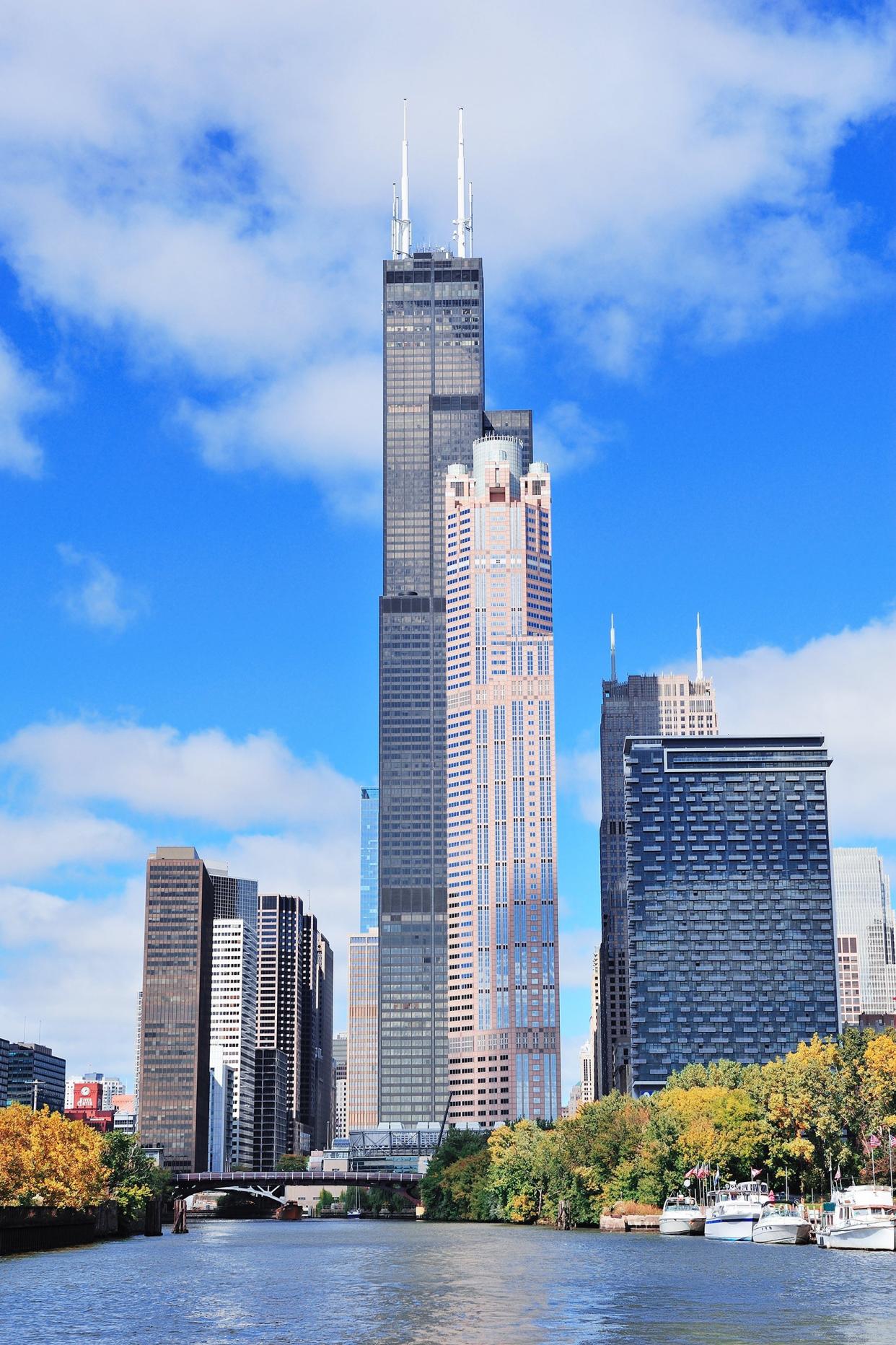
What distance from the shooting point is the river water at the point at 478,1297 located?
8262 cm

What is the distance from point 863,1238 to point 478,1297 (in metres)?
44.8

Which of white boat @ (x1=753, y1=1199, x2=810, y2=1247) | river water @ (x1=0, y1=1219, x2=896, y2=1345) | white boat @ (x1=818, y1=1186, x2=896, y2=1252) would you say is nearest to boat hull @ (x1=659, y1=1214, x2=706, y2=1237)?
river water @ (x1=0, y1=1219, x2=896, y2=1345)

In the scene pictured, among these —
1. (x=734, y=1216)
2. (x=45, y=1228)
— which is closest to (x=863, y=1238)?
(x=734, y=1216)

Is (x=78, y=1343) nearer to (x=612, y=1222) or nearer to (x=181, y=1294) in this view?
(x=181, y=1294)

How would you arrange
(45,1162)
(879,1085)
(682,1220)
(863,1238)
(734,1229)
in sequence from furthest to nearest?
→ (682,1220) → (879,1085) → (45,1162) → (734,1229) → (863,1238)

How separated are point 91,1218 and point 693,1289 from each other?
103m

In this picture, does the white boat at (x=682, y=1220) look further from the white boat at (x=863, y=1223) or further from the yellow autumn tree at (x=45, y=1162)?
the yellow autumn tree at (x=45, y=1162)

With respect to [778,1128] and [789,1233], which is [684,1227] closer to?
[778,1128]

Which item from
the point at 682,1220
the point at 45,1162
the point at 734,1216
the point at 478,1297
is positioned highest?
the point at 45,1162

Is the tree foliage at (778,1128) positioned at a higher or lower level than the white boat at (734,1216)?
higher

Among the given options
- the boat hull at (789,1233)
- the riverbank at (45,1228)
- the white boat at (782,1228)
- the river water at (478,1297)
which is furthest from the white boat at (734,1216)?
the riverbank at (45,1228)

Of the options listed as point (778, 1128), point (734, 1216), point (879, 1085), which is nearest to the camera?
point (734, 1216)

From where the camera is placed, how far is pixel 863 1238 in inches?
5310

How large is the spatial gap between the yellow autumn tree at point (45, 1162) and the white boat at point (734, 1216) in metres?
62.6
